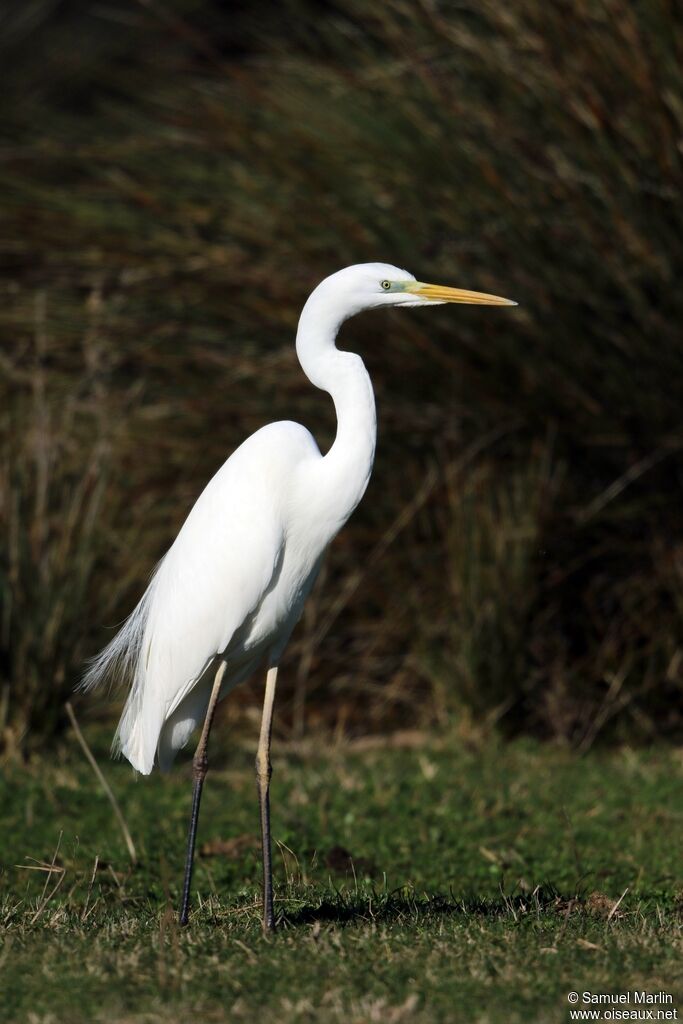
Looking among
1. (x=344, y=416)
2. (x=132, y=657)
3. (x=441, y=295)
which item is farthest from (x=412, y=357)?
(x=344, y=416)

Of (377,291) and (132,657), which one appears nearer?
(377,291)

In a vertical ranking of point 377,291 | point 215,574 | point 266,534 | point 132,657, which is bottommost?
point 132,657

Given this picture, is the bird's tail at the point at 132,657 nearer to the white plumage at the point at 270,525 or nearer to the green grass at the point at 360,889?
the white plumage at the point at 270,525

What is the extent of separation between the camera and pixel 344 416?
349 centimetres

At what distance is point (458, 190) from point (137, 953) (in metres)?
4.35

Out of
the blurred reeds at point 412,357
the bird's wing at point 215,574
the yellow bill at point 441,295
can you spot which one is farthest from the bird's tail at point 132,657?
the blurred reeds at point 412,357

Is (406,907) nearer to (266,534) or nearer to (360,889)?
(360,889)

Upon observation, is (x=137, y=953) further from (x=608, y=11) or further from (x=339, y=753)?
(x=608, y=11)

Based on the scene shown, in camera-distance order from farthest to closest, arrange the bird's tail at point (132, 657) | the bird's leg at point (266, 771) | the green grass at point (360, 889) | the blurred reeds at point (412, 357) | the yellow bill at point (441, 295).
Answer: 1. the blurred reeds at point (412, 357)
2. the bird's tail at point (132, 657)
3. the yellow bill at point (441, 295)
4. the bird's leg at point (266, 771)
5. the green grass at point (360, 889)

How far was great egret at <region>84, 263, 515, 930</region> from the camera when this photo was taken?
3.50m

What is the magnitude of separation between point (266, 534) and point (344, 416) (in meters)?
0.34

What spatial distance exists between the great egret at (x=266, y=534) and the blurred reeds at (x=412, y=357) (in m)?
2.01

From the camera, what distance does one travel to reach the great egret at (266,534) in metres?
3.50

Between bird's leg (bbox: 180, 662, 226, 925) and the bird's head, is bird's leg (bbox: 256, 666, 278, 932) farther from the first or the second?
the bird's head
